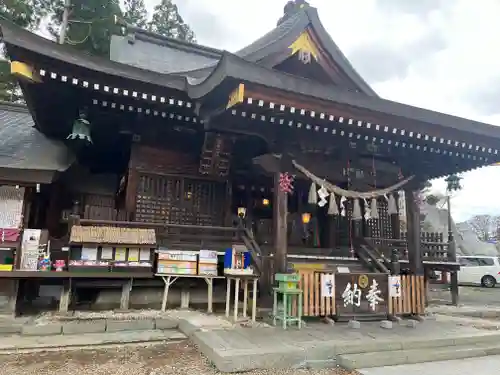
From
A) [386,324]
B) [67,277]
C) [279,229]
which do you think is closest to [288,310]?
[279,229]

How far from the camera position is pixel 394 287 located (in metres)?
7.44

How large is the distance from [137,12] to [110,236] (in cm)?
2357

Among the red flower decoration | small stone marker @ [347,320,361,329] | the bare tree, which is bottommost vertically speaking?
small stone marker @ [347,320,361,329]

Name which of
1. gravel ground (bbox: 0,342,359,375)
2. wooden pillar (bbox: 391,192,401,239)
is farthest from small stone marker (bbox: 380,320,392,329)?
wooden pillar (bbox: 391,192,401,239)

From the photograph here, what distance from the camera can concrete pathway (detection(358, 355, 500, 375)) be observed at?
4664mm

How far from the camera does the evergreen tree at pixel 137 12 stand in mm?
25288

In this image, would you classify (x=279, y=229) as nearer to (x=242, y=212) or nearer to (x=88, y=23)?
(x=242, y=212)

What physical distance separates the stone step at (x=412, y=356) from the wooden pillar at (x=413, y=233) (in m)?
2.78

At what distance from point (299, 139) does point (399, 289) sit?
3731 mm

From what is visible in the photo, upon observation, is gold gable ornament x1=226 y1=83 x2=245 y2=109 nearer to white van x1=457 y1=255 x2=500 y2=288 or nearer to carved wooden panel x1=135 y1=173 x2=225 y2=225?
carved wooden panel x1=135 y1=173 x2=225 y2=225

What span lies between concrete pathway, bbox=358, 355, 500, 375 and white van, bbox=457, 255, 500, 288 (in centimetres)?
1718

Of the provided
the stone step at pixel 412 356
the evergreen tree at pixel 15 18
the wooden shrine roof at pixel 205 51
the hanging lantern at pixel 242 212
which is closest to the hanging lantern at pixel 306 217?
the hanging lantern at pixel 242 212

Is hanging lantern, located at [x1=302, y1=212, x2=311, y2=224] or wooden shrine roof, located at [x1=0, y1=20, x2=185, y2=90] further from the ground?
wooden shrine roof, located at [x1=0, y1=20, x2=185, y2=90]

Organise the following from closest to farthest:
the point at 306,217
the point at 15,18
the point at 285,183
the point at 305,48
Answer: the point at 285,183, the point at 305,48, the point at 306,217, the point at 15,18
